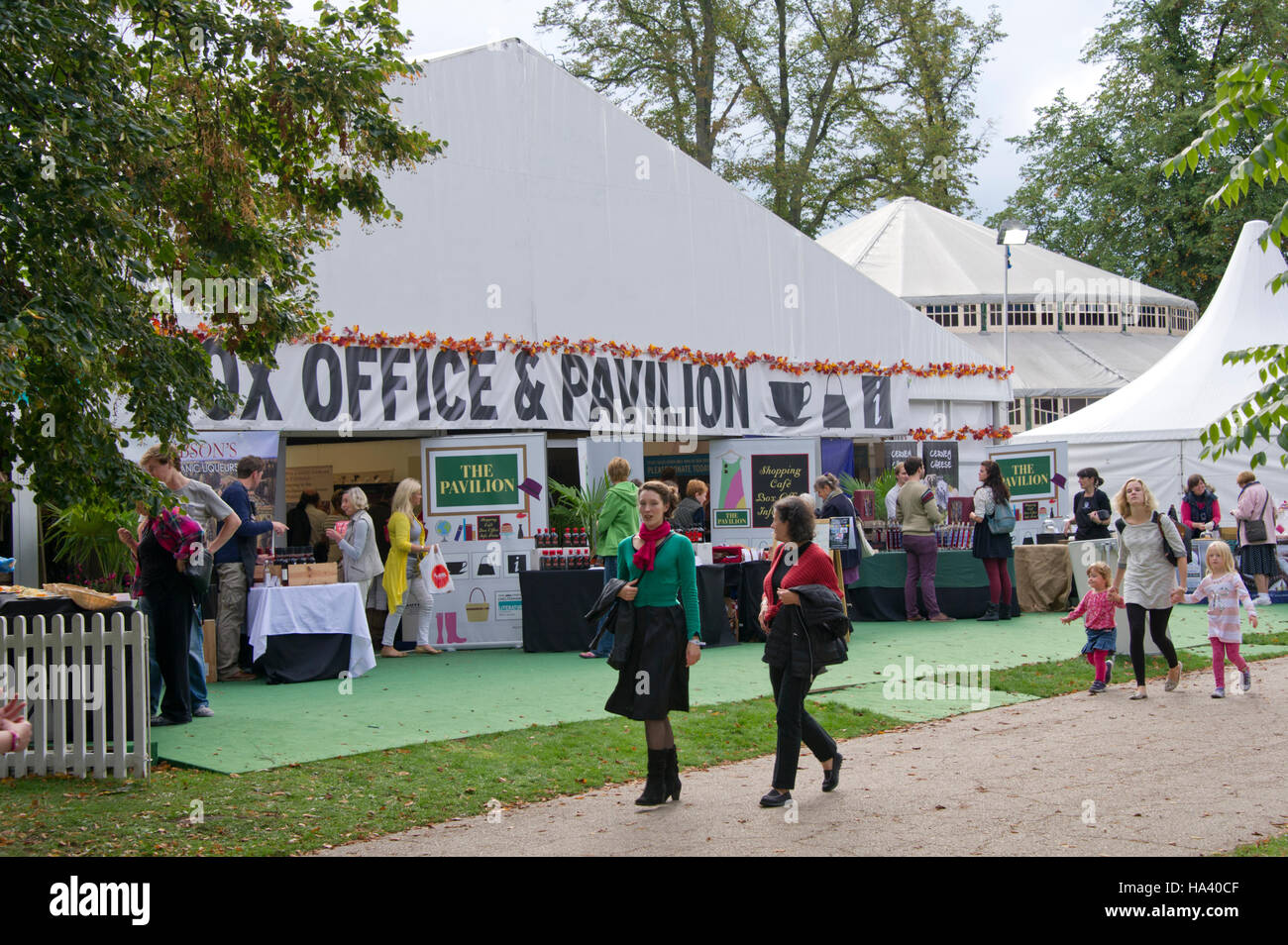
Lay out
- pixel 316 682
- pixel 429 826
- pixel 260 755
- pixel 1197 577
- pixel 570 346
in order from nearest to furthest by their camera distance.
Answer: pixel 429 826 → pixel 260 755 → pixel 316 682 → pixel 570 346 → pixel 1197 577

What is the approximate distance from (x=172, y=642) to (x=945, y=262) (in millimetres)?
25182

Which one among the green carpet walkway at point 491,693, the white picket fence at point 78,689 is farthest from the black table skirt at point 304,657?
the white picket fence at point 78,689

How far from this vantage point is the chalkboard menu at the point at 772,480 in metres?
16.5

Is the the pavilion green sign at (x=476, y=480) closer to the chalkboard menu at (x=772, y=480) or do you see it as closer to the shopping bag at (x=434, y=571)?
the shopping bag at (x=434, y=571)

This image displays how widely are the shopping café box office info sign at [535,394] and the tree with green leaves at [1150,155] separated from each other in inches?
851

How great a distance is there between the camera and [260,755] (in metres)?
8.11

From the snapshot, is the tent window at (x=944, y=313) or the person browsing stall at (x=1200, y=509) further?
the tent window at (x=944, y=313)

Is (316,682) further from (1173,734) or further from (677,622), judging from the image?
(1173,734)

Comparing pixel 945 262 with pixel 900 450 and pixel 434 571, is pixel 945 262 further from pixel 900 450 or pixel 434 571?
pixel 434 571

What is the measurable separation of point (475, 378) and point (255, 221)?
6.86 metres

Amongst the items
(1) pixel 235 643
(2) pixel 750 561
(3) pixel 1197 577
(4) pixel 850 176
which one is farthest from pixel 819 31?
(1) pixel 235 643

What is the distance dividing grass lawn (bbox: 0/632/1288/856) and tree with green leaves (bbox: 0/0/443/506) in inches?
66.8

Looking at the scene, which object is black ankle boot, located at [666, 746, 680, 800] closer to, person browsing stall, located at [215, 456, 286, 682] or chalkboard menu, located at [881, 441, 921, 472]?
person browsing stall, located at [215, 456, 286, 682]

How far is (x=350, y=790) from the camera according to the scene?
7.06m
